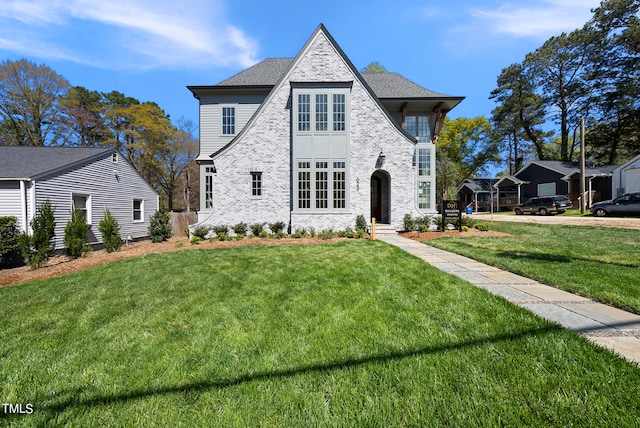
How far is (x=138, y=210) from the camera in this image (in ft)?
50.9

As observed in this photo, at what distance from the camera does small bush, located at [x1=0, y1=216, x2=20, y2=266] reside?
27.5ft

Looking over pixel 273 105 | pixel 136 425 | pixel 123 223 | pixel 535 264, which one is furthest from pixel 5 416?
pixel 123 223

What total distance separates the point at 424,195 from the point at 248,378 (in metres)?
13.7

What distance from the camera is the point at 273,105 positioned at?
12320mm

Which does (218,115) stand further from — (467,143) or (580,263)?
(467,143)

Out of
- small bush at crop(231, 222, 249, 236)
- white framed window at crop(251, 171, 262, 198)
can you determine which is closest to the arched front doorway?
white framed window at crop(251, 171, 262, 198)

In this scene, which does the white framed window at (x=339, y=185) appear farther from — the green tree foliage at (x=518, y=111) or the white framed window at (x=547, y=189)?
the green tree foliage at (x=518, y=111)

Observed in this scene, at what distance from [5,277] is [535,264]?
1367cm

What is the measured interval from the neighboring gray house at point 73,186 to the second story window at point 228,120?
5.91 m

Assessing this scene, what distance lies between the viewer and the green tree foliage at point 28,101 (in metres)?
23.8

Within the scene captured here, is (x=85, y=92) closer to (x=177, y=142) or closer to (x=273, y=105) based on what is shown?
(x=177, y=142)

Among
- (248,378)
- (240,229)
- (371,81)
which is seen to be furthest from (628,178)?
(248,378)

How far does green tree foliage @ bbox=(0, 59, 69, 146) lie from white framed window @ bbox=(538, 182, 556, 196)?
5466 centimetres

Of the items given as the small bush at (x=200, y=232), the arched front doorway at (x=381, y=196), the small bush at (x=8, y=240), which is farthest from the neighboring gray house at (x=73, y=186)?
the arched front doorway at (x=381, y=196)
